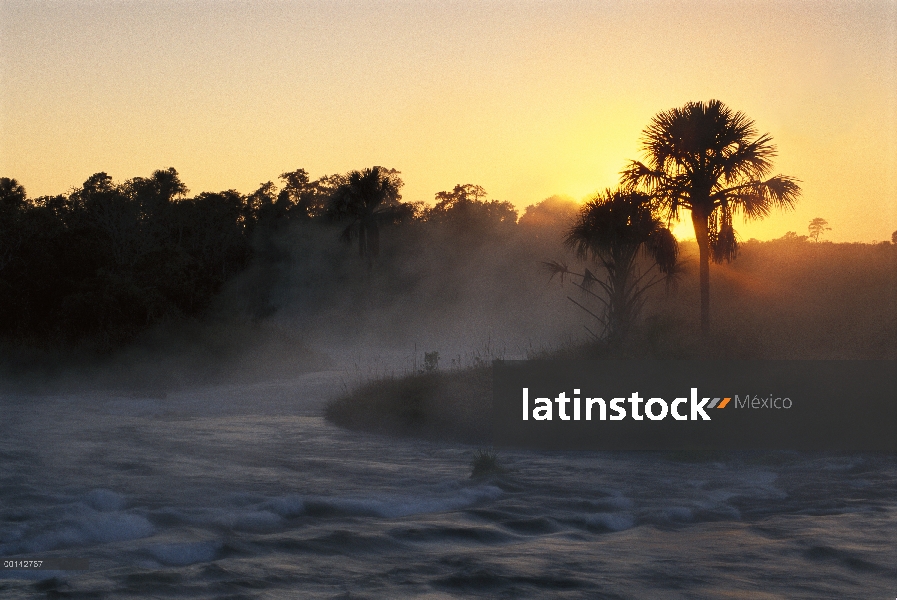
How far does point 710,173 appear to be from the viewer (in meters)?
23.5

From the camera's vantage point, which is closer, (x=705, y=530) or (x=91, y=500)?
(x=705, y=530)

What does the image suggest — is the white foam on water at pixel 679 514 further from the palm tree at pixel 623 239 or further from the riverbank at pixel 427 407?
the palm tree at pixel 623 239

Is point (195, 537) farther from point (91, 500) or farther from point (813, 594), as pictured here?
point (813, 594)

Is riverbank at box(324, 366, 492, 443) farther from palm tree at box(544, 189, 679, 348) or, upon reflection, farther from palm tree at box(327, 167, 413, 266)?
palm tree at box(327, 167, 413, 266)

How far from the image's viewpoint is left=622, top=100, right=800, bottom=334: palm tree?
23250mm

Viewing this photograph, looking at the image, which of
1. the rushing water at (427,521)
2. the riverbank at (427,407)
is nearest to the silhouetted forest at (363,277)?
the riverbank at (427,407)

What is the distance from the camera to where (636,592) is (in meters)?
8.42

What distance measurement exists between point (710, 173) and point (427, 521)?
15406 mm

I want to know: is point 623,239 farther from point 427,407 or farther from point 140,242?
A: point 140,242

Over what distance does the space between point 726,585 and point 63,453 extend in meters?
12.6

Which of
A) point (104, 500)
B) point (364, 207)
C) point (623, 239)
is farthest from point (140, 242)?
point (104, 500)

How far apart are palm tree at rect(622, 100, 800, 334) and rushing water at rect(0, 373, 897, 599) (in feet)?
28.9

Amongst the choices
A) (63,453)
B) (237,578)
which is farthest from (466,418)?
(237,578)

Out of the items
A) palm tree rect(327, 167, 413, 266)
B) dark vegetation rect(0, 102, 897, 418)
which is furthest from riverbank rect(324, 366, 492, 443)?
palm tree rect(327, 167, 413, 266)
